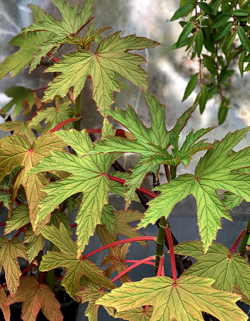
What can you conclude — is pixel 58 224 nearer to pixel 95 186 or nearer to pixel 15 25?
pixel 95 186

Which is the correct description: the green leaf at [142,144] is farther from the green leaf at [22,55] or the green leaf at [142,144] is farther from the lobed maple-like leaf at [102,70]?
the green leaf at [22,55]

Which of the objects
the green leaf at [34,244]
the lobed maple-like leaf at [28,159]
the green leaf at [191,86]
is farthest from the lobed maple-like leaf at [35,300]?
the green leaf at [191,86]

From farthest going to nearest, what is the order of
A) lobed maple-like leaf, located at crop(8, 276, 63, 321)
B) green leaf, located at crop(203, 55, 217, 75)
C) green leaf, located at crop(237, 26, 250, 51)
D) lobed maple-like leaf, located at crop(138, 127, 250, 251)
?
green leaf, located at crop(203, 55, 217, 75)
green leaf, located at crop(237, 26, 250, 51)
lobed maple-like leaf, located at crop(8, 276, 63, 321)
lobed maple-like leaf, located at crop(138, 127, 250, 251)

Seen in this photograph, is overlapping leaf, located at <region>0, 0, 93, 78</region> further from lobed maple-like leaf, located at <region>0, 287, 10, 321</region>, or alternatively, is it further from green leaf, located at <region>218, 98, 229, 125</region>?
green leaf, located at <region>218, 98, 229, 125</region>

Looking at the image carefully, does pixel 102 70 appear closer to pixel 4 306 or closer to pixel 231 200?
pixel 231 200

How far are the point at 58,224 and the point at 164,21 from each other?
767 mm

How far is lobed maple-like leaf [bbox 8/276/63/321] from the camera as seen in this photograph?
3.12ft

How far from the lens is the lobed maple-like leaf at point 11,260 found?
893 millimetres

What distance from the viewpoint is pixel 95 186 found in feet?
2.37

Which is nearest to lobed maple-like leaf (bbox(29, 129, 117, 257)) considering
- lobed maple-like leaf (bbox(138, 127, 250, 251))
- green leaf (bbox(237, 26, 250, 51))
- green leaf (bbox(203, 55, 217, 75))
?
lobed maple-like leaf (bbox(138, 127, 250, 251))

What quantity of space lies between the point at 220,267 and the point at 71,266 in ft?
0.77

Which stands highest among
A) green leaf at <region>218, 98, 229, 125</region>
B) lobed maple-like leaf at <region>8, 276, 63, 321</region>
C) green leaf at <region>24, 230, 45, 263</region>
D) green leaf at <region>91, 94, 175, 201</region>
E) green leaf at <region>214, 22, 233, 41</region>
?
green leaf at <region>91, 94, 175, 201</region>

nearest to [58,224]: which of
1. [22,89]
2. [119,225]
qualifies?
[119,225]

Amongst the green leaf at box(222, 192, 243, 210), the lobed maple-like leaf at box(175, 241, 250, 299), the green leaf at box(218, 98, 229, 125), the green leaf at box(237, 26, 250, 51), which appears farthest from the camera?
the green leaf at box(218, 98, 229, 125)
